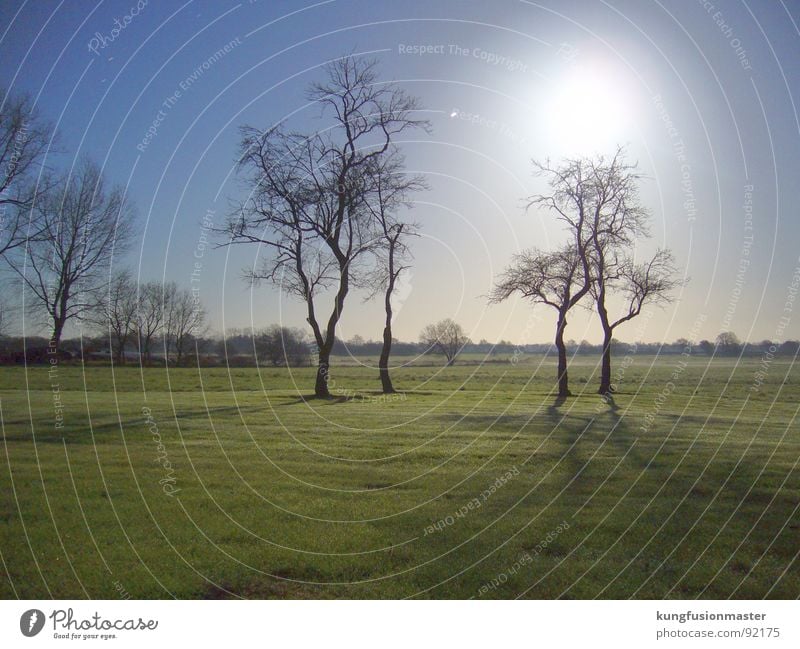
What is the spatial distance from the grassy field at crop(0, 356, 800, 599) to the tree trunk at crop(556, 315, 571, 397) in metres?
15.4

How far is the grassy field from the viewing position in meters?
7.82

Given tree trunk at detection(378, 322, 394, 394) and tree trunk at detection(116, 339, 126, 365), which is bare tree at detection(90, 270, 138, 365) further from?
tree trunk at detection(378, 322, 394, 394)

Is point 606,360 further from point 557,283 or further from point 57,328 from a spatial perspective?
point 57,328

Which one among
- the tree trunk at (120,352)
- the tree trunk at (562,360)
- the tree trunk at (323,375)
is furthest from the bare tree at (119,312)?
the tree trunk at (562,360)

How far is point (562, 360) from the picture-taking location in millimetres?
37812

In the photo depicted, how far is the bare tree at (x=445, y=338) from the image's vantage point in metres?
35.5

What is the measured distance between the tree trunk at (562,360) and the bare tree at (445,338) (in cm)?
563

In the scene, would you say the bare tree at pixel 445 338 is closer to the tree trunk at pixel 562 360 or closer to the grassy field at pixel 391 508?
the tree trunk at pixel 562 360

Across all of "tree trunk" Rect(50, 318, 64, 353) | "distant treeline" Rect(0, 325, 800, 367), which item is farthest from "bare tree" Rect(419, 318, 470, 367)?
"tree trunk" Rect(50, 318, 64, 353)

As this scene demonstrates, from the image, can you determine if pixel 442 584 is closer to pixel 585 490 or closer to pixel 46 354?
pixel 585 490

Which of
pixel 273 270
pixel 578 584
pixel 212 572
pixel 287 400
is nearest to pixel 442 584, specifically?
pixel 578 584

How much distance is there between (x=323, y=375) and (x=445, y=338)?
28.0 ft
